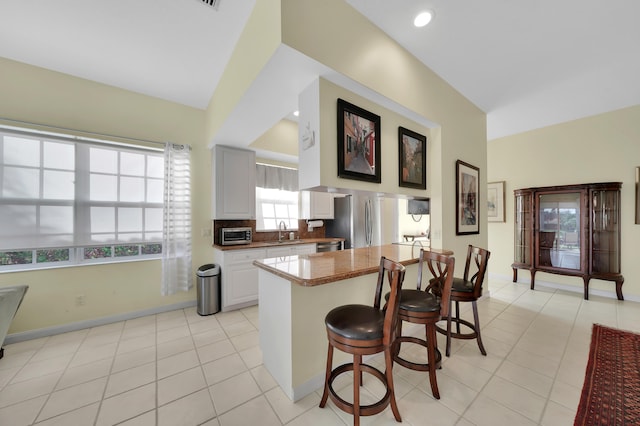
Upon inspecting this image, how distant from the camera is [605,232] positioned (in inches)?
146

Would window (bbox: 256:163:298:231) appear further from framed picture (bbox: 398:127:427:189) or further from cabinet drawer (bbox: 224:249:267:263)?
framed picture (bbox: 398:127:427:189)

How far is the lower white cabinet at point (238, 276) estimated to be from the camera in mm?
3311

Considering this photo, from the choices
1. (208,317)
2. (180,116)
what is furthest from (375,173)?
(180,116)

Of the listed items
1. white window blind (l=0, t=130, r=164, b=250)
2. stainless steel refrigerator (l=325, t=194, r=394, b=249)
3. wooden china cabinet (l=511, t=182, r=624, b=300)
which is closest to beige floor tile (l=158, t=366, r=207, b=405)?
white window blind (l=0, t=130, r=164, b=250)

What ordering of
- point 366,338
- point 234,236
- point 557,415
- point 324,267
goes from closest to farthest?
1. point 366,338
2. point 557,415
3. point 324,267
4. point 234,236

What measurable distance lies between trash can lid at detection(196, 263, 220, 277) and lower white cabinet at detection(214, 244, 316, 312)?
70mm

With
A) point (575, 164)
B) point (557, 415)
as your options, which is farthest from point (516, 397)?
point (575, 164)

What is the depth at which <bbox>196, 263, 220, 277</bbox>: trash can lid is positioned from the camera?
3232 mm

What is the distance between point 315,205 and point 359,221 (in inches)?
36.9

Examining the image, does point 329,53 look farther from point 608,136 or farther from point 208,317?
point 608,136

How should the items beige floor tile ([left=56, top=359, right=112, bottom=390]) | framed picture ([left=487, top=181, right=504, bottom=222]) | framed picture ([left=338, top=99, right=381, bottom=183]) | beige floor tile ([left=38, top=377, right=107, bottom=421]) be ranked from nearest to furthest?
beige floor tile ([left=38, top=377, right=107, bottom=421])
beige floor tile ([left=56, top=359, right=112, bottom=390])
framed picture ([left=338, top=99, right=381, bottom=183])
framed picture ([left=487, top=181, right=504, bottom=222])

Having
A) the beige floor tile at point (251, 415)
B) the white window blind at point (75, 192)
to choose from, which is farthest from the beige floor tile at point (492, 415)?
the white window blind at point (75, 192)

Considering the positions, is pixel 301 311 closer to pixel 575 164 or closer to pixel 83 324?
pixel 83 324

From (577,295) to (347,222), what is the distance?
4.07 metres
